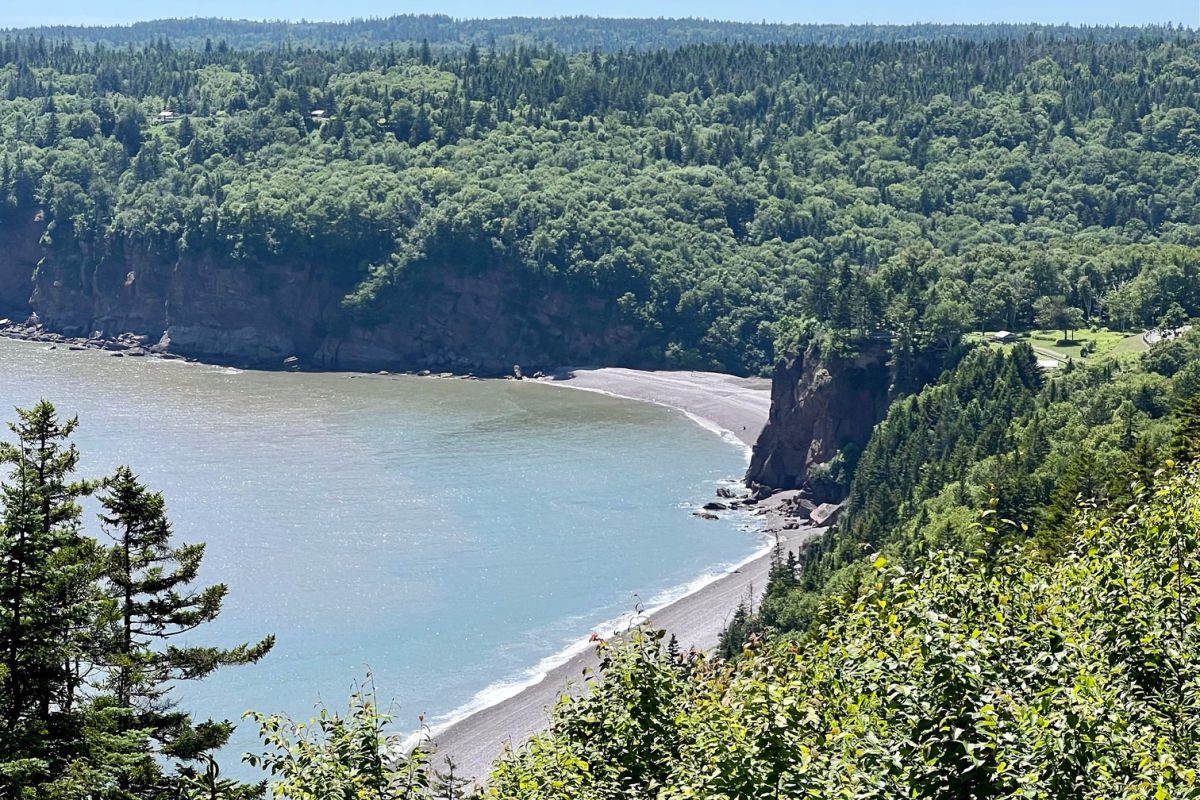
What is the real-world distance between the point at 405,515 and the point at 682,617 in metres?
27.2

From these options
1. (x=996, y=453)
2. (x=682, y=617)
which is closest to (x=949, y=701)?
(x=682, y=617)

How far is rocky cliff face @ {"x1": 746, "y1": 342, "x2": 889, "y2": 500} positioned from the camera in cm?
11569

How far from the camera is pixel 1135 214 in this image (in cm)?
19788

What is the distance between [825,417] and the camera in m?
116

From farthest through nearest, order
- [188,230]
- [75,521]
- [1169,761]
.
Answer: [188,230], [75,521], [1169,761]

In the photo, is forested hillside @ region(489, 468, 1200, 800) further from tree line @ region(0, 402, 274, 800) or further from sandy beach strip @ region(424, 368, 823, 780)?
tree line @ region(0, 402, 274, 800)

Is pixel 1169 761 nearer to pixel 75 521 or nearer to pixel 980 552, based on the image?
pixel 980 552

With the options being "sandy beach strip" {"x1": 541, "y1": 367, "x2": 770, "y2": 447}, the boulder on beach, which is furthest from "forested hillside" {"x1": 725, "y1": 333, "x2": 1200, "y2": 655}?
"sandy beach strip" {"x1": 541, "y1": 367, "x2": 770, "y2": 447}

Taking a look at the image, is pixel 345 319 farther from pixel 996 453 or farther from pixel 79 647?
pixel 79 647

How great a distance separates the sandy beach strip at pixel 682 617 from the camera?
66.9 meters

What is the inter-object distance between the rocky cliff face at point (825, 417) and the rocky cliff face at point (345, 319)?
57.1 meters

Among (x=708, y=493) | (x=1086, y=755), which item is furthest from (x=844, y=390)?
(x=1086, y=755)

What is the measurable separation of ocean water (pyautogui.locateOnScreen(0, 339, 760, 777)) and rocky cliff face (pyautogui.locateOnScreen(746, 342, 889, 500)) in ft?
15.8

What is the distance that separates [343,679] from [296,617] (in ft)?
32.5
